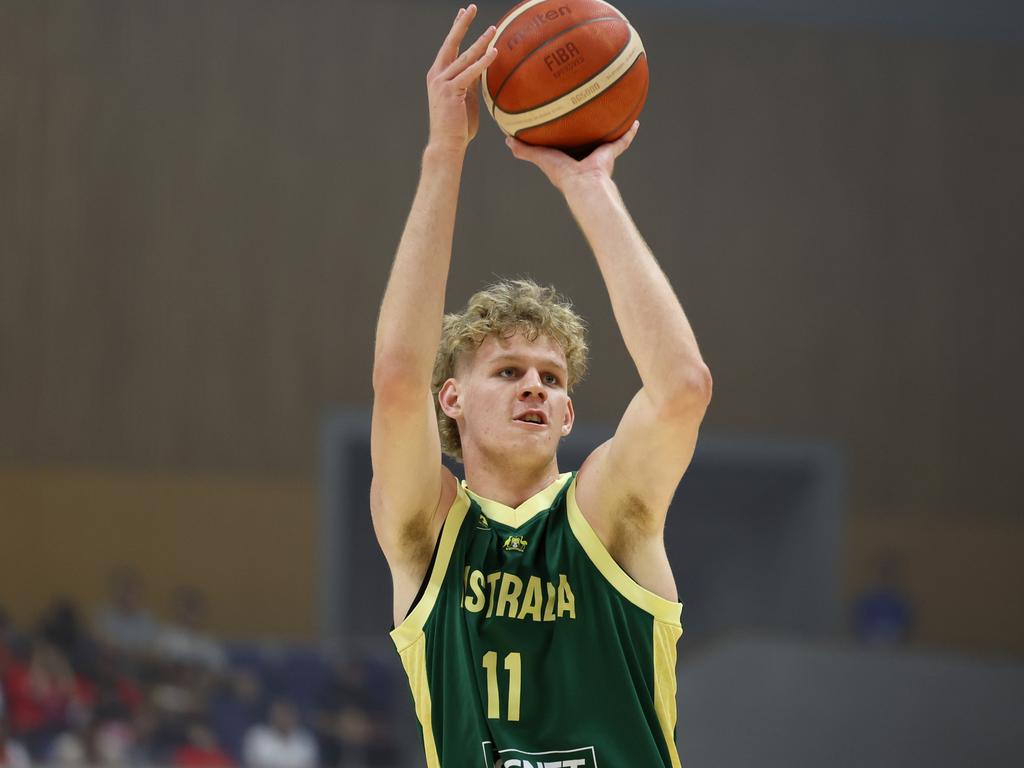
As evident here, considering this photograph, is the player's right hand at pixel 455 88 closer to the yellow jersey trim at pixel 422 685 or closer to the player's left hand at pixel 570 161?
the player's left hand at pixel 570 161

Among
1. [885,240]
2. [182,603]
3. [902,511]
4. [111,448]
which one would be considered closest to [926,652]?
[902,511]

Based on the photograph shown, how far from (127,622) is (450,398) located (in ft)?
31.8

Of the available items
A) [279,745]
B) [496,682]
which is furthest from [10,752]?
[496,682]

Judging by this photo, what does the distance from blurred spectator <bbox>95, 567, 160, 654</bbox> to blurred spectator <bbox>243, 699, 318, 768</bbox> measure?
143 centimetres

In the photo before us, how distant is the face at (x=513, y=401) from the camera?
11.1 ft

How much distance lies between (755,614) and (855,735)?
4.84 m

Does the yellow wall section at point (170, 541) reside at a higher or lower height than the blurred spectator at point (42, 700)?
higher

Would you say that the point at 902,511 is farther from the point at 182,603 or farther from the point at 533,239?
the point at 182,603

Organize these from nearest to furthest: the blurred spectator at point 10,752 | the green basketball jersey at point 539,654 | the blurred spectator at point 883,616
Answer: the green basketball jersey at point 539,654, the blurred spectator at point 10,752, the blurred spectator at point 883,616

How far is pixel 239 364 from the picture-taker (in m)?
14.7

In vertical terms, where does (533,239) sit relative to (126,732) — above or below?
above

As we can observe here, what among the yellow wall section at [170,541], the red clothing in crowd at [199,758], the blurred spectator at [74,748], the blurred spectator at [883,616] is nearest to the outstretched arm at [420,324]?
the blurred spectator at [74,748]

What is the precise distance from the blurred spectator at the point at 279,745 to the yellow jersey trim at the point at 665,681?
7.77m

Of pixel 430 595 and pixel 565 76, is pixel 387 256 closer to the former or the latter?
pixel 565 76
